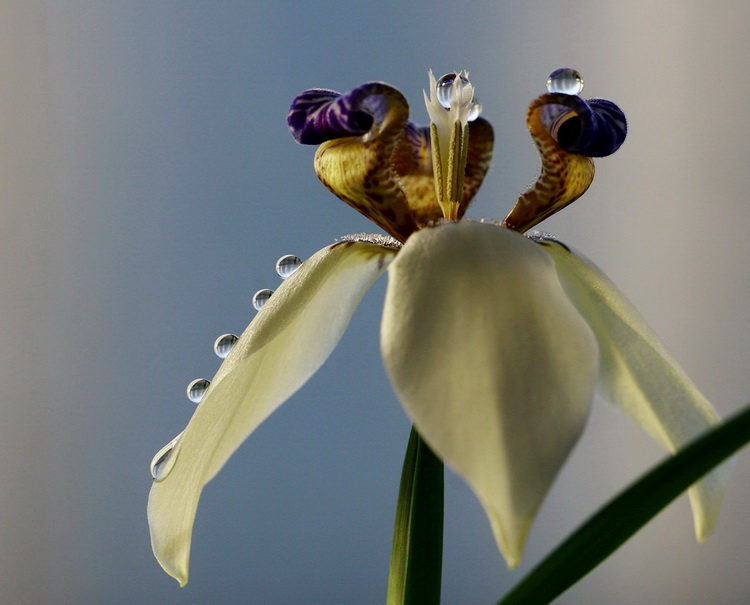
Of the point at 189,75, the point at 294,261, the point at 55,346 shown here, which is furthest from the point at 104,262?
the point at 294,261

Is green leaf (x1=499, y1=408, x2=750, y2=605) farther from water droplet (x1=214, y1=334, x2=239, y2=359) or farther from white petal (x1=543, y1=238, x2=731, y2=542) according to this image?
water droplet (x1=214, y1=334, x2=239, y2=359)

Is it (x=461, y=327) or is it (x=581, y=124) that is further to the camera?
(x=581, y=124)

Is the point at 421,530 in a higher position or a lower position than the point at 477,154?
lower

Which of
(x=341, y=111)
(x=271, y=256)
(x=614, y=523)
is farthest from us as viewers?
(x=271, y=256)

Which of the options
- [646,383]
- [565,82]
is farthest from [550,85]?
[646,383]

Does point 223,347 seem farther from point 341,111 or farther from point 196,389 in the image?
point 341,111

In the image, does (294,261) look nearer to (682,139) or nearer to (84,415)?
(84,415)

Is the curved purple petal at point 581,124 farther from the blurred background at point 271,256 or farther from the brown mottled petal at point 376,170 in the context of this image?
the blurred background at point 271,256

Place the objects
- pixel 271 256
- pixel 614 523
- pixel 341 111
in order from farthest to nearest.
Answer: pixel 271 256 → pixel 341 111 → pixel 614 523

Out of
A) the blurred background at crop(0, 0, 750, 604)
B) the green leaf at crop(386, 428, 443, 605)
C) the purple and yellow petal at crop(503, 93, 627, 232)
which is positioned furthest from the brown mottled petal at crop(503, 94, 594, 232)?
the blurred background at crop(0, 0, 750, 604)
